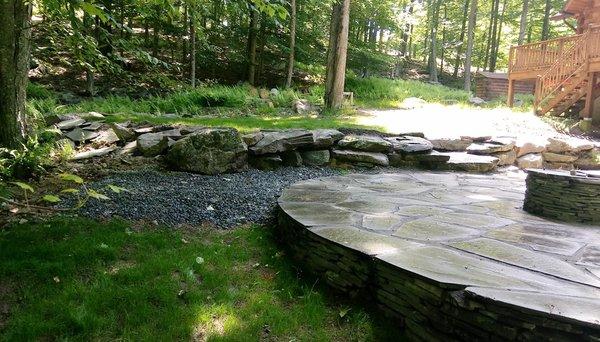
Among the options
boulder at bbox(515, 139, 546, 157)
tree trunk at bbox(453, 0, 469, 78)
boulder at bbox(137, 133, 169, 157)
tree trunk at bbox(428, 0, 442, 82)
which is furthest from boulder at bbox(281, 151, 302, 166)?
tree trunk at bbox(453, 0, 469, 78)

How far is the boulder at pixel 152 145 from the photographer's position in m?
5.66

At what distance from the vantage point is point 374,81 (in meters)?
18.2

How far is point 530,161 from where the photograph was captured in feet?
22.3

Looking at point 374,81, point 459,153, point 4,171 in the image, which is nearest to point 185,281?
point 4,171

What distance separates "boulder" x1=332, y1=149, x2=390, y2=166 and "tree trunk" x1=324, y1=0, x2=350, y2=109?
457 cm

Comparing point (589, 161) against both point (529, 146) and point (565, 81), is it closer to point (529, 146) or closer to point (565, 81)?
point (529, 146)

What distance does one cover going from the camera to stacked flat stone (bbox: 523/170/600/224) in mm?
3375

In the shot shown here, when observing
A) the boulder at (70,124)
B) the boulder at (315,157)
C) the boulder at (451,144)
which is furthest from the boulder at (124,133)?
the boulder at (451,144)

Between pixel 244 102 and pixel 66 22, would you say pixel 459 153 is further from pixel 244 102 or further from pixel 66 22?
pixel 244 102

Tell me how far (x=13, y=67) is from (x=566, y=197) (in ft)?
18.5

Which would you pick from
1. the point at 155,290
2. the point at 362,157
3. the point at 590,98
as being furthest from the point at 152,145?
the point at 590,98

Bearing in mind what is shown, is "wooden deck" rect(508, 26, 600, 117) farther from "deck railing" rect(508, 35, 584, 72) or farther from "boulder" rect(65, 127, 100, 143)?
"boulder" rect(65, 127, 100, 143)

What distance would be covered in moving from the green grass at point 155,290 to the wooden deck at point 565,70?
11.1 meters

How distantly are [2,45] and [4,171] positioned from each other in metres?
1.31
